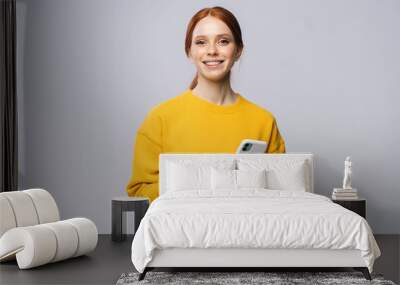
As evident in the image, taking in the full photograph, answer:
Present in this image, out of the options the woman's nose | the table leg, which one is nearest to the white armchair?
the table leg

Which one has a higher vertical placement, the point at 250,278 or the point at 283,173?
the point at 283,173

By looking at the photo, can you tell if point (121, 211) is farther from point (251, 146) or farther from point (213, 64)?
point (213, 64)

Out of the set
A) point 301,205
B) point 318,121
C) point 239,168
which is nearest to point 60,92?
point 239,168

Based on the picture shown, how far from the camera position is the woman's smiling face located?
6.73 m

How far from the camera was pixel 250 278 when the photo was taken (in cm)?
454

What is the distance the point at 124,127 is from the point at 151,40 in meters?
0.98

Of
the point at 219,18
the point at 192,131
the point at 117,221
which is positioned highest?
the point at 219,18

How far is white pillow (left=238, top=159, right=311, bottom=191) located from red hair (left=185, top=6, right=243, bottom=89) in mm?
1132

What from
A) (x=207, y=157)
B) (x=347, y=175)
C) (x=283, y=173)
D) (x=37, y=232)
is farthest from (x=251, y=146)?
(x=37, y=232)

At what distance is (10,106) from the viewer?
660 centimetres

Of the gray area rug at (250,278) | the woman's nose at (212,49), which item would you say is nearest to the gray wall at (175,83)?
the woman's nose at (212,49)

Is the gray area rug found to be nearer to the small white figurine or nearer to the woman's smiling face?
the small white figurine

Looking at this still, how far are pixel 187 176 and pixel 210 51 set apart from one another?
4.80 feet

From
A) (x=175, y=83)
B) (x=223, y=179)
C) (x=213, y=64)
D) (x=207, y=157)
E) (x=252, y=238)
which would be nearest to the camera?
(x=252, y=238)
